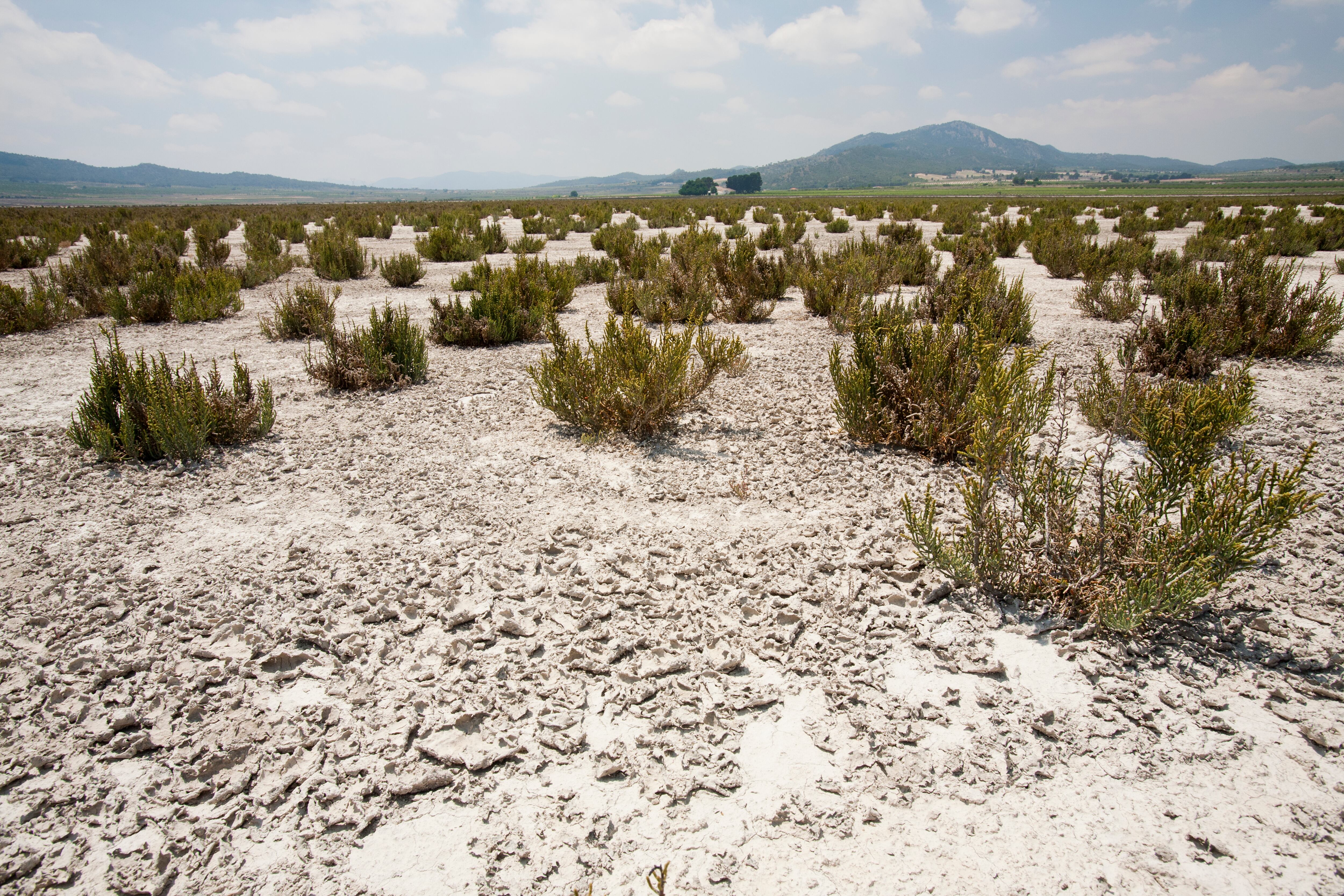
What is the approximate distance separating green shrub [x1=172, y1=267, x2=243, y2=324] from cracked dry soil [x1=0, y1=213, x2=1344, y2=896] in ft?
22.2

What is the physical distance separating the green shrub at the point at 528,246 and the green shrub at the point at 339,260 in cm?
399

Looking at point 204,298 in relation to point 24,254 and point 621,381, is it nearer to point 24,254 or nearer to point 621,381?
point 621,381

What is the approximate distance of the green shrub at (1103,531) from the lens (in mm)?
2799

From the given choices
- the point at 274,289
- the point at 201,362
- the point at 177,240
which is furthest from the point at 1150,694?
the point at 177,240

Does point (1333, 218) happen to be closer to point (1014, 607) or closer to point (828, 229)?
A: point (828, 229)

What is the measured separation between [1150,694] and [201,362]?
9.45 meters

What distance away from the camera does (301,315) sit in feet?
30.4

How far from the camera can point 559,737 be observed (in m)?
2.58

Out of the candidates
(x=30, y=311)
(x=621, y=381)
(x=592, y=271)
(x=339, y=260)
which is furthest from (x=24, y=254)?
(x=621, y=381)

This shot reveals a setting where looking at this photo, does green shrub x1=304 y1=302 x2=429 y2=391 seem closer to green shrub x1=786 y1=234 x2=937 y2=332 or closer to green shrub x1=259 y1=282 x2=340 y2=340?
green shrub x1=259 y1=282 x2=340 y2=340

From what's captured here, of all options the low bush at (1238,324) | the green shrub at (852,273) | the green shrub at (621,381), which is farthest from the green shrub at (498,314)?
the low bush at (1238,324)

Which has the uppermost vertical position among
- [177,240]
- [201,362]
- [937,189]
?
[937,189]

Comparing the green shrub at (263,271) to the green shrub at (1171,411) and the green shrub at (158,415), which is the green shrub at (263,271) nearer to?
the green shrub at (158,415)

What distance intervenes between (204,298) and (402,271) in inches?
140
